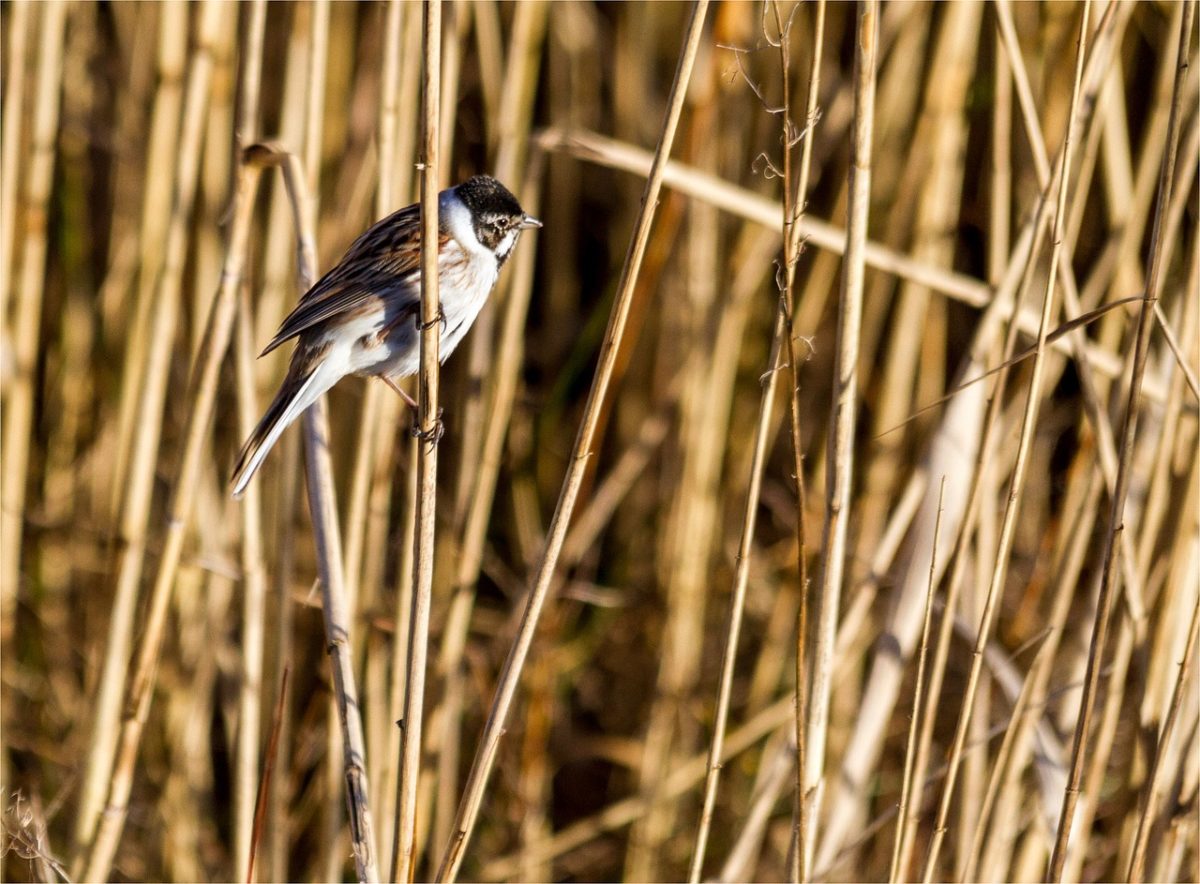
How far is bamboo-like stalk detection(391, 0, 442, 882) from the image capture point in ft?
4.80

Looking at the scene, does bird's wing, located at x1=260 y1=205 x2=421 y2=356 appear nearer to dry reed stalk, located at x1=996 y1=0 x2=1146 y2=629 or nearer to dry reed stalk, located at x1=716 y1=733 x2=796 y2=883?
dry reed stalk, located at x1=996 y1=0 x2=1146 y2=629

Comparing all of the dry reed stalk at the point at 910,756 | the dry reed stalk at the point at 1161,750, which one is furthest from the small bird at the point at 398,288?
the dry reed stalk at the point at 1161,750

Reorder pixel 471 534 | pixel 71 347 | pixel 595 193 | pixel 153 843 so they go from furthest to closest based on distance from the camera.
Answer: pixel 595 193
pixel 71 347
pixel 153 843
pixel 471 534

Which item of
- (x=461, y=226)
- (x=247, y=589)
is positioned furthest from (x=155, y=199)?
(x=247, y=589)

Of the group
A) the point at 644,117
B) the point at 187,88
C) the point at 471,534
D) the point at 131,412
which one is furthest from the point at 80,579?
the point at 644,117

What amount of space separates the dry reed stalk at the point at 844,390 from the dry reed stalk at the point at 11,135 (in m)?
1.86

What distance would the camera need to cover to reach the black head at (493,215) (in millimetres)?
2484

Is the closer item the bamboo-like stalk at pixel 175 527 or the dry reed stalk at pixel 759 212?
the bamboo-like stalk at pixel 175 527

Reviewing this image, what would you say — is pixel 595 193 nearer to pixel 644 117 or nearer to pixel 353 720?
pixel 644 117

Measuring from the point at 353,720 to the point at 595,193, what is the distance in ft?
9.69

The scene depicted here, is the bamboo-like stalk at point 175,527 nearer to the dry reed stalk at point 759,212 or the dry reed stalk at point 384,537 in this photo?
the dry reed stalk at point 384,537

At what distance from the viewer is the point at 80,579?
3818 mm

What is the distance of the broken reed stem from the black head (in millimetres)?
1247

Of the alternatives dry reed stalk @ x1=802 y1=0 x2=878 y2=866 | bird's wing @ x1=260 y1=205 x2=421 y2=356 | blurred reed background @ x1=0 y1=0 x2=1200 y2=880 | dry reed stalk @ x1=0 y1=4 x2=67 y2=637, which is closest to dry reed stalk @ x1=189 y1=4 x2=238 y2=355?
blurred reed background @ x1=0 y1=0 x2=1200 y2=880
